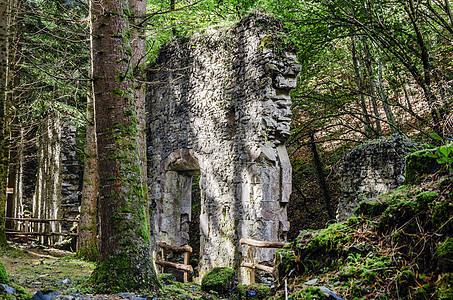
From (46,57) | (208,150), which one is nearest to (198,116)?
(208,150)

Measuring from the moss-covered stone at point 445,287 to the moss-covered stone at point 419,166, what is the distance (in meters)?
0.79

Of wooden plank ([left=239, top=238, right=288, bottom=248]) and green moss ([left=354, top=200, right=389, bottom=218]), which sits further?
wooden plank ([left=239, top=238, right=288, bottom=248])

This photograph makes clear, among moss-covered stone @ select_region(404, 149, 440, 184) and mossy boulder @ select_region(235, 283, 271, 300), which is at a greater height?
moss-covered stone @ select_region(404, 149, 440, 184)

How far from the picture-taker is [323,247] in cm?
224

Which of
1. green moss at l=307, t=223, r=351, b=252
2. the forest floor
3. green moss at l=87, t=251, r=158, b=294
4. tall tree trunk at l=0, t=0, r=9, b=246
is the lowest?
the forest floor

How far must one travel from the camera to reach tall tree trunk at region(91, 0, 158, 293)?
4055mm

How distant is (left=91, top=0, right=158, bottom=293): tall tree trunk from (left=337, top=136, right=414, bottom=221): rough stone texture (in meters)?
4.66

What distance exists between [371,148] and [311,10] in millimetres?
3739

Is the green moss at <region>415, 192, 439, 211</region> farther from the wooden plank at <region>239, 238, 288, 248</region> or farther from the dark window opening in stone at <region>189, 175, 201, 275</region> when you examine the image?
the dark window opening in stone at <region>189, 175, 201, 275</region>

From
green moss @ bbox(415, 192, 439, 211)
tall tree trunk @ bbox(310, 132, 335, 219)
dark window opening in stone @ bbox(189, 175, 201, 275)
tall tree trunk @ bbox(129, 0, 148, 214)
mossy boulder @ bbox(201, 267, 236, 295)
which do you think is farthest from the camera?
dark window opening in stone @ bbox(189, 175, 201, 275)

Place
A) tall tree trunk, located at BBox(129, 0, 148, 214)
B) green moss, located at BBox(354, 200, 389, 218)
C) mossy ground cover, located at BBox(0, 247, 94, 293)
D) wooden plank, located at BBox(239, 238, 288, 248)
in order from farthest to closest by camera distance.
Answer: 1. tall tree trunk, located at BBox(129, 0, 148, 214)
2. wooden plank, located at BBox(239, 238, 288, 248)
3. mossy ground cover, located at BBox(0, 247, 94, 293)
4. green moss, located at BBox(354, 200, 389, 218)

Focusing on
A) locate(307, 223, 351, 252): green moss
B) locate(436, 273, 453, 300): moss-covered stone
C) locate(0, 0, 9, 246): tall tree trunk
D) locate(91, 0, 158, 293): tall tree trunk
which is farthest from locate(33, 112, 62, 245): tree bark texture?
locate(436, 273, 453, 300): moss-covered stone

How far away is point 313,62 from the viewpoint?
37.2 feet

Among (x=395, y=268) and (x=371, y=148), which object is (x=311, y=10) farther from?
(x=395, y=268)
